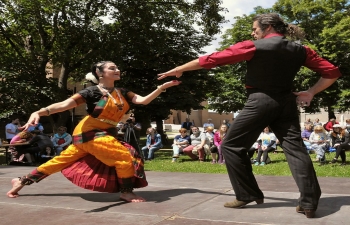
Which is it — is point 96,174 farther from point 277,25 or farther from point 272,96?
point 277,25

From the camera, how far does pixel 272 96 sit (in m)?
4.26

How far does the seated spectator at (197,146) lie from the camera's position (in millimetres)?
13422

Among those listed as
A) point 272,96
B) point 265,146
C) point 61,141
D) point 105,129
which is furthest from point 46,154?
point 272,96

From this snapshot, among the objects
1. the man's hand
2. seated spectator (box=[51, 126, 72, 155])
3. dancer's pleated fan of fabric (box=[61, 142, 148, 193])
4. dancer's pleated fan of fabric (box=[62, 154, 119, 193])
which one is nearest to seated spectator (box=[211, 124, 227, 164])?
seated spectator (box=[51, 126, 72, 155])

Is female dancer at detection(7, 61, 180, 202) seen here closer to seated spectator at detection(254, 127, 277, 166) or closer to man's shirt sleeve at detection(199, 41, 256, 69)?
man's shirt sleeve at detection(199, 41, 256, 69)

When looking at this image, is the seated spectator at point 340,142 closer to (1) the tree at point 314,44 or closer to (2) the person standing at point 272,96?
(2) the person standing at point 272,96

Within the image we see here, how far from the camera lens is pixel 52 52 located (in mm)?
21016

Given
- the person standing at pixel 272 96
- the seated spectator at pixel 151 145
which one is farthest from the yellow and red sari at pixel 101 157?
the seated spectator at pixel 151 145

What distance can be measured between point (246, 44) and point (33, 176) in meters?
3.18

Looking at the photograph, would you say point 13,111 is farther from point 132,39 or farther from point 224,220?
point 224,220

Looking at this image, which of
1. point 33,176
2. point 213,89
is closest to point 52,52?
point 213,89

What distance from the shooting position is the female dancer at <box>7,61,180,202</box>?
523 centimetres

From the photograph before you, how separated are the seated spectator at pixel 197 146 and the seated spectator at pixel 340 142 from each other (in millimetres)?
3724

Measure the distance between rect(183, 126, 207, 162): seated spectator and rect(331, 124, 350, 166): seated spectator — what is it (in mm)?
3724
